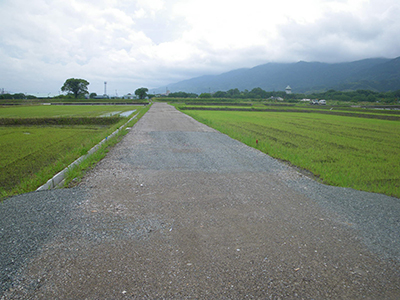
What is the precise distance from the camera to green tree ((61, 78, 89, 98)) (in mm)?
104188

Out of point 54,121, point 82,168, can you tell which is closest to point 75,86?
point 54,121

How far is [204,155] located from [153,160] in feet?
6.55

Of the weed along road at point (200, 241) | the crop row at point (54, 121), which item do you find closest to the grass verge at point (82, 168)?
the weed along road at point (200, 241)

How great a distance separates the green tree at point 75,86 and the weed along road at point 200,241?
114 m

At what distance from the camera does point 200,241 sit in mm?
3617

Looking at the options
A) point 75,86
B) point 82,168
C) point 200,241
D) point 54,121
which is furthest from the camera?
point 75,86

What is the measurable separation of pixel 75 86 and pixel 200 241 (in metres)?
118

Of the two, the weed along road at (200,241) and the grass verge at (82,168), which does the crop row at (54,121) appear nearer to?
the grass verge at (82,168)

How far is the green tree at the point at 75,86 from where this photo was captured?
104m

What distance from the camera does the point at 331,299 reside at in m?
2.63

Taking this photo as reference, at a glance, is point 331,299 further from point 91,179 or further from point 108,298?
point 91,179

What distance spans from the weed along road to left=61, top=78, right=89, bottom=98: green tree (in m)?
114

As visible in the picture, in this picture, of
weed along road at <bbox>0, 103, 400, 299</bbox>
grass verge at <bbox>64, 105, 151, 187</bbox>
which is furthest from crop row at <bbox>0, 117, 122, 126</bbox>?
weed along road at <bbox>0, 103, 400, 299</bbox>

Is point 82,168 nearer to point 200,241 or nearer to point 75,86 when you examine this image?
point 200,241
